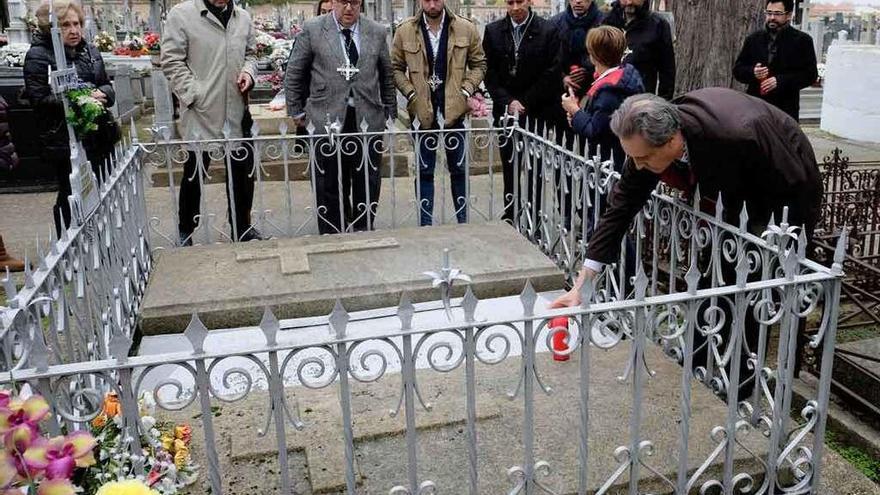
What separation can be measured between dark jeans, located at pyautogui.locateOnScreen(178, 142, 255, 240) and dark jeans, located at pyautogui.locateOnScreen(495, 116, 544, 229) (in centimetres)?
172

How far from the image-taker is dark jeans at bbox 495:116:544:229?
5.26 m

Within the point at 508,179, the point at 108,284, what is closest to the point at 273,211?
the point at 508,179

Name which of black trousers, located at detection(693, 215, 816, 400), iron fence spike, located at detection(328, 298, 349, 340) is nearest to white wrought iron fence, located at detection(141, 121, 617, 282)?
black trousers, located at detection(693, 215, 816, 400)

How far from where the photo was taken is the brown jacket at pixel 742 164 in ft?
9.34

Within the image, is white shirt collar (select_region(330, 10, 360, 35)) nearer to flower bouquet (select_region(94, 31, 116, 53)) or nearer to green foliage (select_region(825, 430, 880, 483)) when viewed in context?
green foliage (select_region(825, 430, 880, 483))

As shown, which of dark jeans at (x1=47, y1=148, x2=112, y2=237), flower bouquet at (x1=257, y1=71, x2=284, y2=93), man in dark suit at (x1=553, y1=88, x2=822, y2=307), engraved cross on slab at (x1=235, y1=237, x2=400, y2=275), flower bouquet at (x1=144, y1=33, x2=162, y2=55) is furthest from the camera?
flower bouquet at (x1=144, y1=33, x2=162, y2=55)

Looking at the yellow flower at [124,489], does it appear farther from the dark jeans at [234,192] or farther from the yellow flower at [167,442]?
the dark jeans at [234,192]

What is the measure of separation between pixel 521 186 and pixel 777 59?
1.96 m

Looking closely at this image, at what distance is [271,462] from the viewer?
2.68 meters

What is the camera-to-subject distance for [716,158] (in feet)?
9.46

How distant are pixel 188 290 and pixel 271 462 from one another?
1.71m

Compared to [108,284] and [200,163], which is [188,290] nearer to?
[108,284]

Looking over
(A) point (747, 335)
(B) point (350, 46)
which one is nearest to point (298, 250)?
(B) point (350, 46)

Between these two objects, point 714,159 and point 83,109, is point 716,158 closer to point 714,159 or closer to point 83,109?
point 714,159
